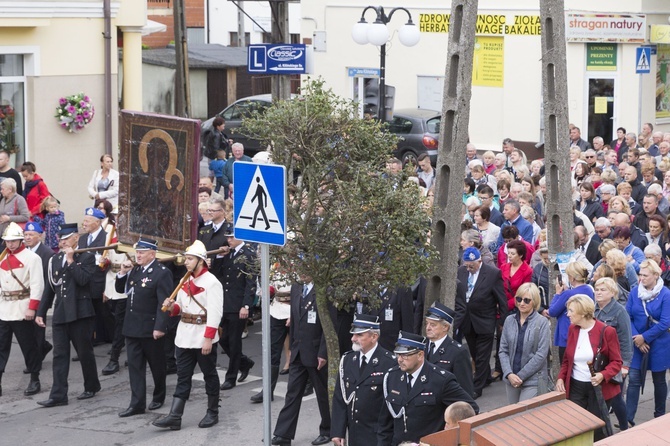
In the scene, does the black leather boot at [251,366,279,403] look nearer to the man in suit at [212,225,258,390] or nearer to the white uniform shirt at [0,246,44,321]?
the man in suit at [212,225,258,390]

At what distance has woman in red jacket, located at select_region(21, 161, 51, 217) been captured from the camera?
17.6 meters

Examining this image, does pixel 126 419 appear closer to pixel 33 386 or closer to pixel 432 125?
pixel 33 386

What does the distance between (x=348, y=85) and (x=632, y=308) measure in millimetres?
24943

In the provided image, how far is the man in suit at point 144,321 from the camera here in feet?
40.2

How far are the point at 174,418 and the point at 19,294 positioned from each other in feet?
8.76

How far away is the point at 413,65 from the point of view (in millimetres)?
34344

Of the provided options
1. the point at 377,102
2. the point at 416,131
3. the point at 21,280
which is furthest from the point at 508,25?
the point at 21,280

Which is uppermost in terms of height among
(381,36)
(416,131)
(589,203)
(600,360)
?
(381,36)

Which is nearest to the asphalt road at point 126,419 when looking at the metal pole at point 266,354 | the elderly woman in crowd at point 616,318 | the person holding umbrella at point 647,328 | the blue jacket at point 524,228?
the person holding umbrella at point 647,328

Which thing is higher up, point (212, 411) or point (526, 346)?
point (526, 346)

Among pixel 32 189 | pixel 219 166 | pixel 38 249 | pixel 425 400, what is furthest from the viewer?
pixel 219 166

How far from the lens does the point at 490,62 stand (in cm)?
3262

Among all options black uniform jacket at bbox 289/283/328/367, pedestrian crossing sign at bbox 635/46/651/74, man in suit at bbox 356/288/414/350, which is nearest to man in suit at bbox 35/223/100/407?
black uniform jacket at bbox 289/283/328/367

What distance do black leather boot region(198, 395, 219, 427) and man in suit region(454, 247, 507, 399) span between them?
2.78 metres
